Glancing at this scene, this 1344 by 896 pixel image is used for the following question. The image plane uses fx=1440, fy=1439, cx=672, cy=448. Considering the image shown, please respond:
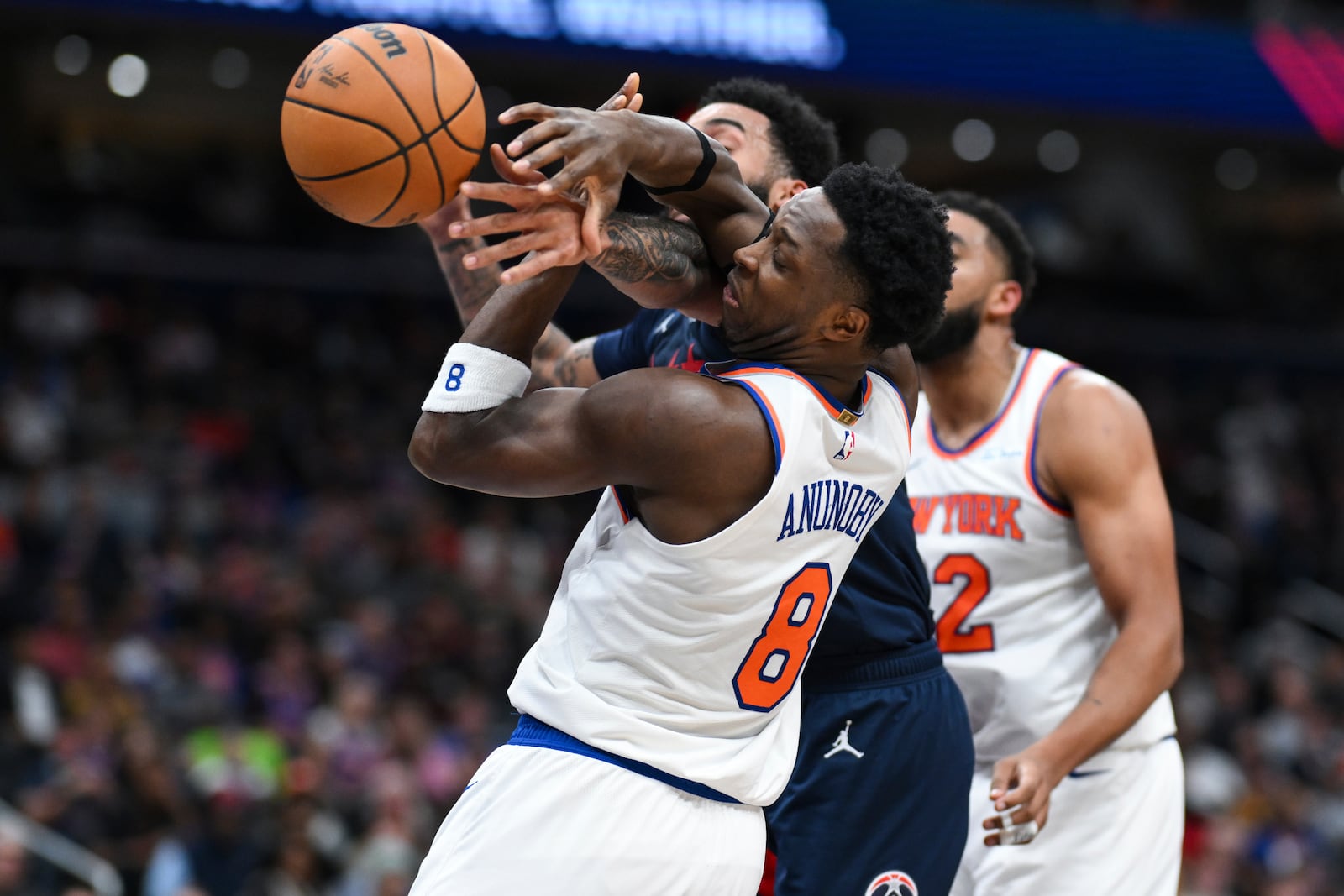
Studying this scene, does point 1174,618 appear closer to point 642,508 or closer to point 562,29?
point 642,508

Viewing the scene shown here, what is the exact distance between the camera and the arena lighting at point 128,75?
52.2 feet

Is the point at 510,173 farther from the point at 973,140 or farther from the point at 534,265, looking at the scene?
the point at 973,140

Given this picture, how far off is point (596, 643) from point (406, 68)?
4.07ft

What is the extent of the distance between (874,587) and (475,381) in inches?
48.2

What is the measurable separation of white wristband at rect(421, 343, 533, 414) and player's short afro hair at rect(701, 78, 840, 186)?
1.46m

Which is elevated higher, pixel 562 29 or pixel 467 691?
pixel 562 29

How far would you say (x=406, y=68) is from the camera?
117 inches

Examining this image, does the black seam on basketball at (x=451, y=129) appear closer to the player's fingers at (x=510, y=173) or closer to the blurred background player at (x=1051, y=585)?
the player's fingers at (x=510, y=173)

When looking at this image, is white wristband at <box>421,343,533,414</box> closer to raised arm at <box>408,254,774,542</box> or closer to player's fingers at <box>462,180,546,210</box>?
raised arm at <box>408,254,774,542</box>

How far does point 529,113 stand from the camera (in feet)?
8.67

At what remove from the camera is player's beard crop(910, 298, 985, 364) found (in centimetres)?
422

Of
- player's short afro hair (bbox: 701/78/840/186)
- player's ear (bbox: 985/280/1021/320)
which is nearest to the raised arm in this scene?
player's short afro hair (bbox: 701/78/840/186)

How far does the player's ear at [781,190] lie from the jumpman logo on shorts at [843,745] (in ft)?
4.54

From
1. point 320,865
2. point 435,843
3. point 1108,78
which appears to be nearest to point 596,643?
point 435,843
